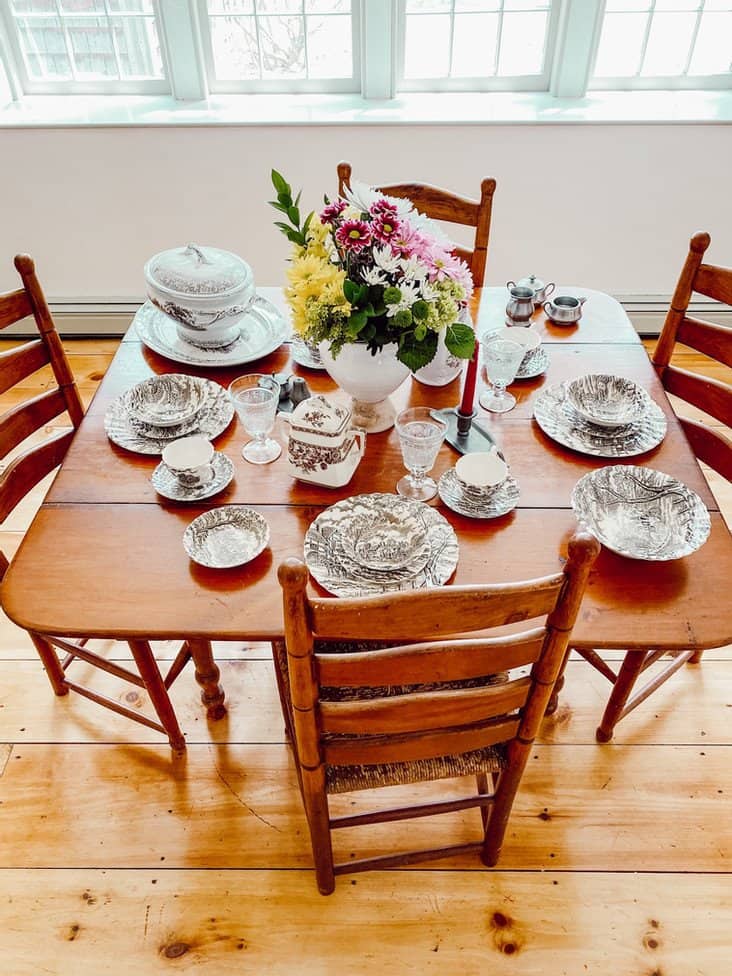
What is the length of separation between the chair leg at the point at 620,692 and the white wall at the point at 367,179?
1.69 m

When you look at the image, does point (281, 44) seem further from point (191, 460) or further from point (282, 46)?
point (191, 460)

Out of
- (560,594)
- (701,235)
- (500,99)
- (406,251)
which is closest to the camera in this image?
(560,594)

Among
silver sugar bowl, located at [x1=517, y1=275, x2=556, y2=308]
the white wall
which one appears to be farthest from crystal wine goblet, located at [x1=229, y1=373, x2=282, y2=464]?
the white wall

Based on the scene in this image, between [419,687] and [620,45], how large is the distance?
2415 millimetres

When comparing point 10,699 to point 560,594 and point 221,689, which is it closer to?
point 221,689

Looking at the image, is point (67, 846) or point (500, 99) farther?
point (500, 99)

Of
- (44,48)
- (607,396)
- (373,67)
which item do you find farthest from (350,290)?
(44,48)

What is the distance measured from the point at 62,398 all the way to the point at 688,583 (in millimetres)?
1298

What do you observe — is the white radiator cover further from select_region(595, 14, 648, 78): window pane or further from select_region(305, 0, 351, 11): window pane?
select_region(305, 0, 351, 11): window pane

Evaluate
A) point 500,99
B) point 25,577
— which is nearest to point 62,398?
point 25,577

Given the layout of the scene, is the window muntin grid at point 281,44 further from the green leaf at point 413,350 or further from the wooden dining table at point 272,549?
the green leaf at point 413,350

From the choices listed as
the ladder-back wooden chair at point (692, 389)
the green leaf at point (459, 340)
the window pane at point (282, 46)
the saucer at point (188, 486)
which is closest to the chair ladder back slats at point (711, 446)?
the ladder-back wooden chair at point (692, 389)

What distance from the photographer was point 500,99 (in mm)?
2533

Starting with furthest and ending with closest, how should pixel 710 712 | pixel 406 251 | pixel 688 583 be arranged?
pixel 710 712, pixel 406 251, pixel 688 583
